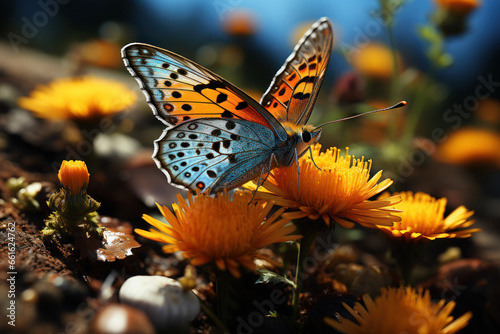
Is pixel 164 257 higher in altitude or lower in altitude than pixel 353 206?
lower

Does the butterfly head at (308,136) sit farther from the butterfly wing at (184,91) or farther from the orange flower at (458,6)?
the orange flower at (458,6)

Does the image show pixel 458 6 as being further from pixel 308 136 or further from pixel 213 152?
pixel 213 152

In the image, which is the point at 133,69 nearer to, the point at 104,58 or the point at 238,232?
the point at 238,232

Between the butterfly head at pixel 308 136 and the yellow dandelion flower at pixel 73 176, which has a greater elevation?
the butterfly head at pixel 308 136

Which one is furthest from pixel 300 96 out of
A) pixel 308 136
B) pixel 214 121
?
pixel 214 121

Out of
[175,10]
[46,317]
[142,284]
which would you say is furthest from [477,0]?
[175,10]

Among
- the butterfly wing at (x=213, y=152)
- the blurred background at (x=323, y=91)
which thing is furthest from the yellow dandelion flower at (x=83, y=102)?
the butterfly wing at (x=213, y=152)

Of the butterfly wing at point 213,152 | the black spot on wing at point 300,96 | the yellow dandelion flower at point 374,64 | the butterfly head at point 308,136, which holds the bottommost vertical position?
the butterfly wing at point 213,152
